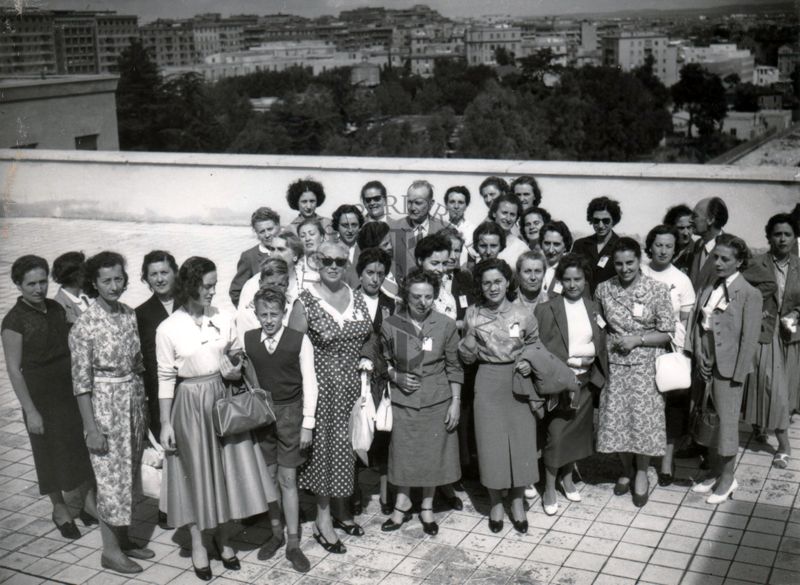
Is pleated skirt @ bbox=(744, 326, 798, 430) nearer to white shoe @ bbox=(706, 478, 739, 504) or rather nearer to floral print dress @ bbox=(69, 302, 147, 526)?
white shoe @ bbox=(706, 478, 739, 504)

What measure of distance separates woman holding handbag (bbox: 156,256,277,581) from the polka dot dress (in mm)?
362

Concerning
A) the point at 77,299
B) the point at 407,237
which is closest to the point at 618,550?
the point at 407,237

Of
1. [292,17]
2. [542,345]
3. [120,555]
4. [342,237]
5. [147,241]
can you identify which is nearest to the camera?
[120,555]

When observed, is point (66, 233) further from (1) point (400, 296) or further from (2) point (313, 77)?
(2) point (313, 77)

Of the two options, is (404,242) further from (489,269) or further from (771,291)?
(771,291)

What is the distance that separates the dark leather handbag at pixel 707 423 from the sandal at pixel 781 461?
76 cm

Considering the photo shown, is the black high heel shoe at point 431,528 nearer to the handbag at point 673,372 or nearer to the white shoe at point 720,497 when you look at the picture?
the handbag at point 673,372

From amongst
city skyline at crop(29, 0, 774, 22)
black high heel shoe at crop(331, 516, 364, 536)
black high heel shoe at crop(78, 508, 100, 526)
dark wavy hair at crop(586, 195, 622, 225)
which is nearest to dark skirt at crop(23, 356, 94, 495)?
black high heel shoe at crop(78, 508, 100, 526)

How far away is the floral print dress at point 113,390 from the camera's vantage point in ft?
14.6

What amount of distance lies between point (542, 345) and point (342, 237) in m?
1.74

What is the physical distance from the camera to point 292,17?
293 feet

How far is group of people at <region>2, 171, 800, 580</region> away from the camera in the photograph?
4516 mm

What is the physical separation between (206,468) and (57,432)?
98 centimetres

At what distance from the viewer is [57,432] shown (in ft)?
15.9
